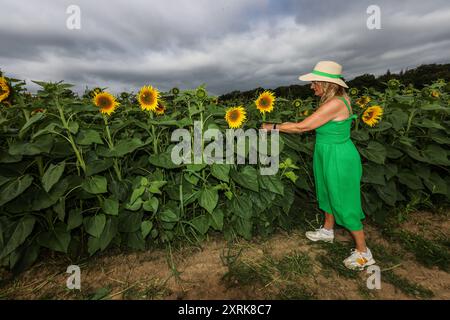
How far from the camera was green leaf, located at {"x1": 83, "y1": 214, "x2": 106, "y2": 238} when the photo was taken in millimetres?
2580

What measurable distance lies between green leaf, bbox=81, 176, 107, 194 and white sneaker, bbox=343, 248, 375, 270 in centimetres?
263

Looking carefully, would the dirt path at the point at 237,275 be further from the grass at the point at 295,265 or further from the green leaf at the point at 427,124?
the green leaf at the point at 427,124

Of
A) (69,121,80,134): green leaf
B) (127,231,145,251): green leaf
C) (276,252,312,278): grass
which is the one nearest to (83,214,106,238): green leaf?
(127,231,145,251): green leaf

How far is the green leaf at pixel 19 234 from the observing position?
234cm

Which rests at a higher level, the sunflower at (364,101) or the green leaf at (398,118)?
the sunflower at (364,101)

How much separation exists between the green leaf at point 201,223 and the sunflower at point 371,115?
232 cm

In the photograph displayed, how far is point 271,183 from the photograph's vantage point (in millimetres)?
3008

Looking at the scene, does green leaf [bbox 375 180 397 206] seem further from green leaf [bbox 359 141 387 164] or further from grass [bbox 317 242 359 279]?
grass [bbox 317 242 359 279]

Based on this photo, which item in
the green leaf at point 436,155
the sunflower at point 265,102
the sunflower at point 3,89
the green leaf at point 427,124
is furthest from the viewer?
the green leaf at point 436,155

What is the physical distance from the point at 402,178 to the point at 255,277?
2507mm

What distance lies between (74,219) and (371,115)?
11.8 feet

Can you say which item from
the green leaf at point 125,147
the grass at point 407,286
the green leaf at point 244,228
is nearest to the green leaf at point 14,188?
the green leaf at point 125,147

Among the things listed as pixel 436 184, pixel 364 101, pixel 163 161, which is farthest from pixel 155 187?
pixel 436 184
